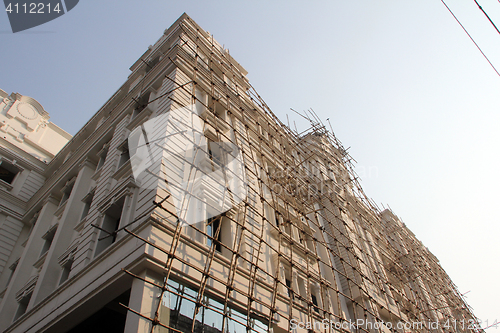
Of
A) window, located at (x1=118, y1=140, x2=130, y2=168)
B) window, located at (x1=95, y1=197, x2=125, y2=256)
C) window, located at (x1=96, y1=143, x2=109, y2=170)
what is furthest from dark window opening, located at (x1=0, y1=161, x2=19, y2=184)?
window, located at (x1=95, y1=197, x2=125, y2=256)

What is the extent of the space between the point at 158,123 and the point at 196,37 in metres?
7.76

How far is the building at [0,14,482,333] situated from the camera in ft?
23.4

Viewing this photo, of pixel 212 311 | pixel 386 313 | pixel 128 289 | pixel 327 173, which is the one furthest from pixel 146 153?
pixel 327 173

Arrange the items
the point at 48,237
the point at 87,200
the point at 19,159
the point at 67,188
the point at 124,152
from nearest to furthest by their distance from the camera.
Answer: the point at 124,152, the point at 87,200, the point at 48,237, the point at 67,188, the point at 19,159

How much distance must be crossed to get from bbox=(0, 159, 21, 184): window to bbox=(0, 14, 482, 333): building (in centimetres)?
165

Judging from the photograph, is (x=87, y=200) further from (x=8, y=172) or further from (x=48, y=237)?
(x=8, y=172)

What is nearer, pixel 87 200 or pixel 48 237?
pixel 87 200

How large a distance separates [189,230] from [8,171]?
14.8 meters

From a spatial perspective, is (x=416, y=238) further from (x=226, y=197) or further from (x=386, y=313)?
(x=226, y=197)

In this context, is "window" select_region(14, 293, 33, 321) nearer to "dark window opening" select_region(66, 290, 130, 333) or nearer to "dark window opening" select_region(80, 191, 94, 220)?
"dark window opening" select_region(80, 191, 94, 220)

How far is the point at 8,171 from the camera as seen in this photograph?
18.4 meters

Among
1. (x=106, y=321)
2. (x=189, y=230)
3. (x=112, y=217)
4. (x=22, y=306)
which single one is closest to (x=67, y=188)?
(x=22, y=306)

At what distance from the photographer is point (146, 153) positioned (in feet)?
32.7

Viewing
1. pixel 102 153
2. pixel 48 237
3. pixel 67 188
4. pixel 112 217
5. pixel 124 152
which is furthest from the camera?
pixel 67 188
